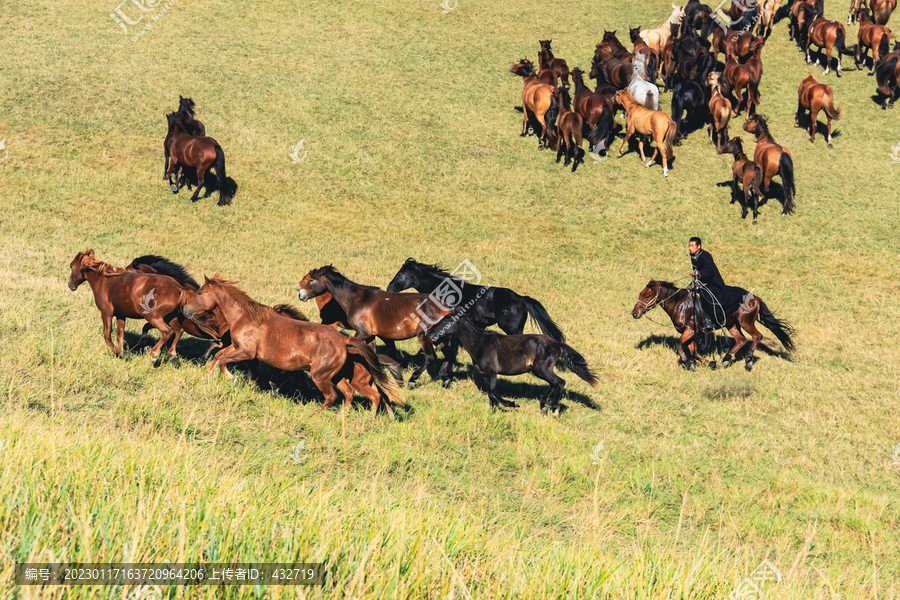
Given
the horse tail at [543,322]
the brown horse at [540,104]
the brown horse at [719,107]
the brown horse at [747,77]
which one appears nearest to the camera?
the horse tail at [543,322]

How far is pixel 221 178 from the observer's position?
63.0ft

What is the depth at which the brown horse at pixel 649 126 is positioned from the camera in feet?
71.7

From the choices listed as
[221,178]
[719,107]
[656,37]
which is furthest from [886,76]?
[221,178]

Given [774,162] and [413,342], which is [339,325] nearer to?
[413,342]

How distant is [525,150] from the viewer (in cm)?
2386

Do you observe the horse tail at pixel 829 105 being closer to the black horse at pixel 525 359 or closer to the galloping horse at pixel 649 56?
the galloping horse at pixel 649 56

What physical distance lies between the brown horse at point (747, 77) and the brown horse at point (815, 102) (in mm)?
1573

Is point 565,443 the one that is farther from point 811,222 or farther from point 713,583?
point 811,222

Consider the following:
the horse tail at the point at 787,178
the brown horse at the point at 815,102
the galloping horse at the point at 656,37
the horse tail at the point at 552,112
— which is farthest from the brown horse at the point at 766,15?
the horse tail at the point at 552,112

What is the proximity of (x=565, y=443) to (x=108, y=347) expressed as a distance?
20.8 ft

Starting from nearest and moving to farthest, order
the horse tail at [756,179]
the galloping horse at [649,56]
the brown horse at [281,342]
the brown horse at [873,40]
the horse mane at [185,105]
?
1. the brown horse at [281,342]
2. the horse tail at [756,179]
3. the horse mane at [185,105]
4. the galloping horse at [649,56]
5. the brown horse at [873,40]

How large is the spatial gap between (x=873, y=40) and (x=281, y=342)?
29.4 meters

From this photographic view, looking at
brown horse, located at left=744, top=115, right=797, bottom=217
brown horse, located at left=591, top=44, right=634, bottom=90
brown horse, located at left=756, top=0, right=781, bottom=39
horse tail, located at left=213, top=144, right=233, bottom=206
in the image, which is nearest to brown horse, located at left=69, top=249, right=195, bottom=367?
horse tail, located at left=213, top=144, right=233, bottom=206

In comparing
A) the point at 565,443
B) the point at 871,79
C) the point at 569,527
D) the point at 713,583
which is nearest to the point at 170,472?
the point at 713,583
